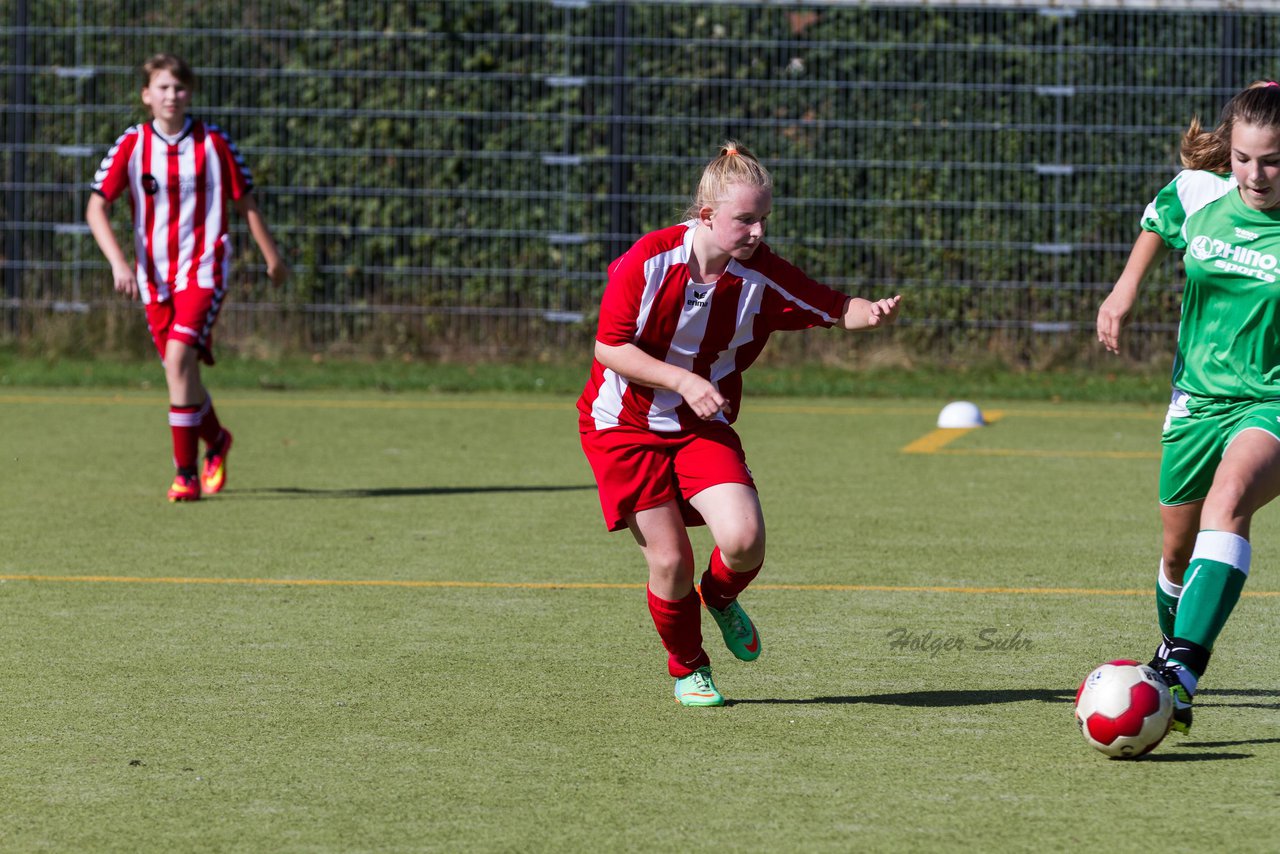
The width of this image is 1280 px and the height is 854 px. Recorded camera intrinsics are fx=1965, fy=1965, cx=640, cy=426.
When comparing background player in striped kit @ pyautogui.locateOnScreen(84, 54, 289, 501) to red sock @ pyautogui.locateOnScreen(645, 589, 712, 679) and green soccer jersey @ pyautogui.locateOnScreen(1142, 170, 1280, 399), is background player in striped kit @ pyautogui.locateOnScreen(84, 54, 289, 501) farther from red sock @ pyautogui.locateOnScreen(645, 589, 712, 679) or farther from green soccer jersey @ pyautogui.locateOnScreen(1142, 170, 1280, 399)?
green soccer jersey @ pyautogui.locateOnScreen(1142, 170, 1280, 399)

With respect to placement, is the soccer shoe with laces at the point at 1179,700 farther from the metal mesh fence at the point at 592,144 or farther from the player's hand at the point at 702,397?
the metal mesh fence at the point at 592,144

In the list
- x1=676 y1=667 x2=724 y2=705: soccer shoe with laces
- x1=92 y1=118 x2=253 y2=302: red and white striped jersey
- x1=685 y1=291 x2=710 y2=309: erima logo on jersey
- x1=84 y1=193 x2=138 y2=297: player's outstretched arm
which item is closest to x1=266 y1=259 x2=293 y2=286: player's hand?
x1=92 y1=118 x2=253 y2=302: red and white striped jersey

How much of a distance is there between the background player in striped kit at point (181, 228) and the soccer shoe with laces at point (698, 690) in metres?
4.51

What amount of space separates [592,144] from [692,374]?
10.5 m

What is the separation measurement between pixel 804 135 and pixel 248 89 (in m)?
4.38

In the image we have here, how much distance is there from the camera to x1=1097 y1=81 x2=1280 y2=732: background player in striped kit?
179 inches

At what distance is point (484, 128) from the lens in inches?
599

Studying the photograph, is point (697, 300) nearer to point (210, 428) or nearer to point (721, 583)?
point (721, 583)

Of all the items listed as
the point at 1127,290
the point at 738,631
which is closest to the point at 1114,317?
the point at 1127,290

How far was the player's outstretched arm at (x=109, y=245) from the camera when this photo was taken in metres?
8.97

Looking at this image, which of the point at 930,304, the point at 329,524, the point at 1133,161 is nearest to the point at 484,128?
the point at 930,304

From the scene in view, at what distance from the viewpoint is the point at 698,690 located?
5.01 meters

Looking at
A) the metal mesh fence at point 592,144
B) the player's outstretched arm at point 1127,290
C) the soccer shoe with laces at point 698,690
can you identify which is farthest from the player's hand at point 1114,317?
the metal mesh fence at point 592,144

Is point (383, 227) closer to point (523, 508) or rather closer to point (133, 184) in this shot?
point (133, 184)
